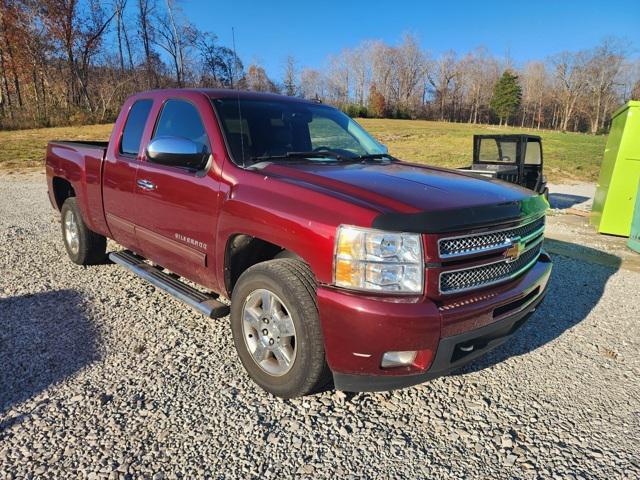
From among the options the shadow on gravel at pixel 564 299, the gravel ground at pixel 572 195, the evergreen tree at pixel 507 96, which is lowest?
the gravel ground at pixel 572 195

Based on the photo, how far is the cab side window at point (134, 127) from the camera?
3908mm

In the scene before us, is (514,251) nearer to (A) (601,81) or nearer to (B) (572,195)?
(B) (572,195)

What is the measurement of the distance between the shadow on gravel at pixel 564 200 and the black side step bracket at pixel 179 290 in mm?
9754

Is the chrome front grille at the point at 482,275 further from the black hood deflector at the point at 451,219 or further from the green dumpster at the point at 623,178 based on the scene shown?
the green dumpster at the point at 623,178

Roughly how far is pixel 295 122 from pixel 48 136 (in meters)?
24.8

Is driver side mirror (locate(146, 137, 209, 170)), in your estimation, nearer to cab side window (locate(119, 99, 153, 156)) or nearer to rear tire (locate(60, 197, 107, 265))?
cab side window (locate(119, 99, 153, 156))

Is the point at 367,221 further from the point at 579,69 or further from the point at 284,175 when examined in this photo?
the point at 579,69

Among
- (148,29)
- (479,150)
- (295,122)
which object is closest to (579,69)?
(148,29)

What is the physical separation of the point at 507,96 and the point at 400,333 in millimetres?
74719

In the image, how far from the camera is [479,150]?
32.1ft

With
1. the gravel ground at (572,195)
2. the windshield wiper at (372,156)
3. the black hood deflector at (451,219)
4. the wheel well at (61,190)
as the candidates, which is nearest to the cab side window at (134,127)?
the wheel well at (61,190)

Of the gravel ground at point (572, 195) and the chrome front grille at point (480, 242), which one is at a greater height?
the chrome front grille at point (480, 242)

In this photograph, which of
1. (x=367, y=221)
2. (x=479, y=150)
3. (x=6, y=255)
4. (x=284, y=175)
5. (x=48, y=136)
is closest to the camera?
(x=367, y=221)

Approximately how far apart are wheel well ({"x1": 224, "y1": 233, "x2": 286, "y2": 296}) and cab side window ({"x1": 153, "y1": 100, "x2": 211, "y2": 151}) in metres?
0.72
